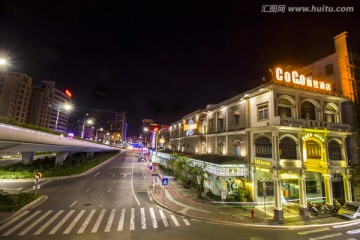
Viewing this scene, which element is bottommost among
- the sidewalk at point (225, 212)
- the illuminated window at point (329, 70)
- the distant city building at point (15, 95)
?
the sidewalk at point (225, 212)

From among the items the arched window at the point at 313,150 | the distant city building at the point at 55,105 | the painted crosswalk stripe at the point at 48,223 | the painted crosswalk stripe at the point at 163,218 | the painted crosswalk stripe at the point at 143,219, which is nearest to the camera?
the painted crosswalk stripe at the point at 48,223

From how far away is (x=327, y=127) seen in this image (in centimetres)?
2403

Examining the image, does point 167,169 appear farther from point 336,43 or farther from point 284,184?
point 336,43

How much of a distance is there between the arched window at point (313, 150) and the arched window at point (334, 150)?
6.03 ft

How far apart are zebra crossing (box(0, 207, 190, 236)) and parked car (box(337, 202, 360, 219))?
18.0m

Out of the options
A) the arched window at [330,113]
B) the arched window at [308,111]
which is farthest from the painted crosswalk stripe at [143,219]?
the arched window at [330,113]

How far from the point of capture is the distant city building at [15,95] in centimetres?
9975

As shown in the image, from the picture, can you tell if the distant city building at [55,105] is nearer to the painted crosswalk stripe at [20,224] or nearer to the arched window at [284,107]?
the painted crosswalk stripe at [20,224]

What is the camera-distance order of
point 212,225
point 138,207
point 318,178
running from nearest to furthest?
point 212,225 → point 138,207 → point 318,178

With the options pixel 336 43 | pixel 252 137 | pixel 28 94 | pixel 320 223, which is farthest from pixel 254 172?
pixel 28 94

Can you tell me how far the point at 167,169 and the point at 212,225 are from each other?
33.6 metres

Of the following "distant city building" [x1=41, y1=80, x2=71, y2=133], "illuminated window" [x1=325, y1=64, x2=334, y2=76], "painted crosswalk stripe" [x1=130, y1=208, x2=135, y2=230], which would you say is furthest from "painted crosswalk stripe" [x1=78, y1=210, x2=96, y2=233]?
"distant city building" [x1=41, y1=80, x2=71, y2=133]

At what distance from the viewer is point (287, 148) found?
894 inches

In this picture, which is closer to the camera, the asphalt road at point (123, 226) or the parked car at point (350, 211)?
the asphalt road at point (123, 226)
